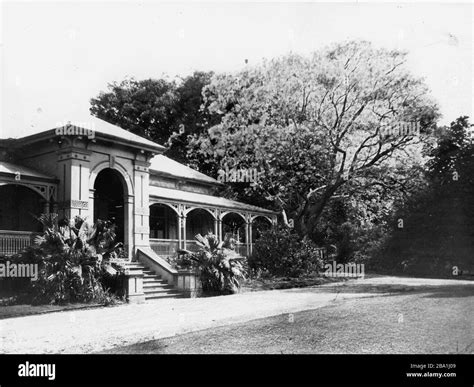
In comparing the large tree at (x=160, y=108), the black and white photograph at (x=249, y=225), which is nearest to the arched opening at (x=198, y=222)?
the black and white photograph at (x=249, y=225)

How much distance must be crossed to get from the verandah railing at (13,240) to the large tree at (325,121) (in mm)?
13961

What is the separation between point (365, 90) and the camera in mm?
26266

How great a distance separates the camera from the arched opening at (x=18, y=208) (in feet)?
59.4

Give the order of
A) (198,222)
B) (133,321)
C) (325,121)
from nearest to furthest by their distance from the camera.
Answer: (133,321)
(198,222)
(325,121)

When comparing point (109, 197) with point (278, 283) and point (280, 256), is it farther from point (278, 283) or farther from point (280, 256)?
point (280, 256)

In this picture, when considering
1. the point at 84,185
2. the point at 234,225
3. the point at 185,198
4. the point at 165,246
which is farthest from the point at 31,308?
the point at 234,225

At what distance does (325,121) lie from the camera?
2748 cm

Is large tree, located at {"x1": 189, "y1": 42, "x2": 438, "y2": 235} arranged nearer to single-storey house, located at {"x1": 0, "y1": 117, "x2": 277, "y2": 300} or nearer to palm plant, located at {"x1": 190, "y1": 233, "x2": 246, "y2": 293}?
single-storey house, located at {"x1": 0, "y1": 117, "x2": 277, "y2": 300}

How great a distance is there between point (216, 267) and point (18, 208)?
284 inches

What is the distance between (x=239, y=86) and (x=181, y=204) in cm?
929

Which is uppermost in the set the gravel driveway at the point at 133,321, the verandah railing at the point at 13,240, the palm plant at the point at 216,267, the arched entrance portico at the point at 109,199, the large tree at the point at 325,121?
the large tree at the point at 325,121

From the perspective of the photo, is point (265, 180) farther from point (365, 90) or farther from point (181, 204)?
point (181, 204)

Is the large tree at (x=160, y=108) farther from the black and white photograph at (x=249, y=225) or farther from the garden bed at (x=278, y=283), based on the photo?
the garden bed at (x=278, y=283)
